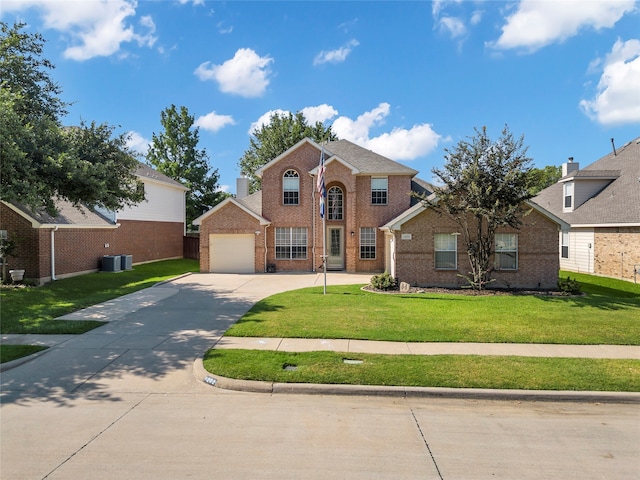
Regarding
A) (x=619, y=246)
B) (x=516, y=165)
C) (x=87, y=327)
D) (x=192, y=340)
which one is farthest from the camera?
(x=619, y=246)

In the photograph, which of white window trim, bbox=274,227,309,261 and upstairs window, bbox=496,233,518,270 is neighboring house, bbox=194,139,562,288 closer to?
white window trim, bbox=274,227,309,261

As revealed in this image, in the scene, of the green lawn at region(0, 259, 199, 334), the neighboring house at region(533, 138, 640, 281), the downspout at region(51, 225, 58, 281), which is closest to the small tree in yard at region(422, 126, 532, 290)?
the neighboring house at region(533, 138, 640, 281)

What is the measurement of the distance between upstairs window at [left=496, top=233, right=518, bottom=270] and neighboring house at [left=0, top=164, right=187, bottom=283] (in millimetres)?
17763

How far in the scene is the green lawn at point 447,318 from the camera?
8953mm

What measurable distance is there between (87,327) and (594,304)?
15.0m

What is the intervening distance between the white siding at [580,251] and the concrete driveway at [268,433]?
19.7 metres

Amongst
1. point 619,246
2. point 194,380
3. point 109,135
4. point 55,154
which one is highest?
point 109,135

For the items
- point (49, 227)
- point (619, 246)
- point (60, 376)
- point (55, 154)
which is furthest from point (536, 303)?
point (49, 227)

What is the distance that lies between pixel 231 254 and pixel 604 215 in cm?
2057

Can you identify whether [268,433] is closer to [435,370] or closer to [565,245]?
[435,370]

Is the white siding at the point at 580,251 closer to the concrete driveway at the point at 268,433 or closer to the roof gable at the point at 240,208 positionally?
the roof gable at the point at 240,208

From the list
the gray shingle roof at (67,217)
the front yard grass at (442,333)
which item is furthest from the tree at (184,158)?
the front yard grass at (442,333)

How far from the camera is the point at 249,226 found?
22234mm

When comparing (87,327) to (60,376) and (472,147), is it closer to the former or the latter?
(60,376)
